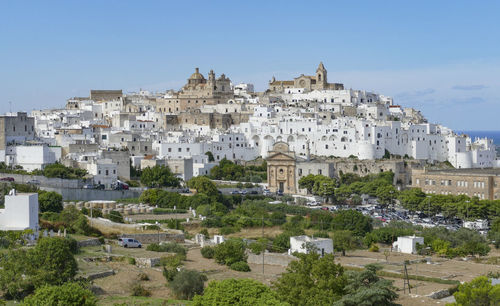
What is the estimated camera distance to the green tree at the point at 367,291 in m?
23.7

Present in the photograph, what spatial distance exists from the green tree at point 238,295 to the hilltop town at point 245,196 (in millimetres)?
71

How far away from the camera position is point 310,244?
33.1m

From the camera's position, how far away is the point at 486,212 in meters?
49.8

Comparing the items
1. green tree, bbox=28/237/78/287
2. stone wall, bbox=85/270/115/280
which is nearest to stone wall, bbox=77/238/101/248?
stone wall, bbox=85/270/115/280

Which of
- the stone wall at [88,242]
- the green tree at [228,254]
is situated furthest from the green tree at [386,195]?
the stone wall at [88,242]

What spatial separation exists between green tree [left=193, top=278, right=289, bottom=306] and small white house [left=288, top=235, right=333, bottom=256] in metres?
12.4

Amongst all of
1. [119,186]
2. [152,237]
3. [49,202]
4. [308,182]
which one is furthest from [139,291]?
[308,182]

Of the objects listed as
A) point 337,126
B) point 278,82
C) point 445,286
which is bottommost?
point 445,286

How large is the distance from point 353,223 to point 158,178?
16966 mm

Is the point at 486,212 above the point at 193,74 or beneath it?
beneath

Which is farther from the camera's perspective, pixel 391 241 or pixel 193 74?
pixel 193 74

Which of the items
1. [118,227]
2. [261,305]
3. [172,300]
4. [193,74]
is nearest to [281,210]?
[118,227]

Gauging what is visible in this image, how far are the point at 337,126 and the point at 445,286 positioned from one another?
41128 mm

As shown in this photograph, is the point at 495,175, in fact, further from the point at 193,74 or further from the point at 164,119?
the point at 193,74
